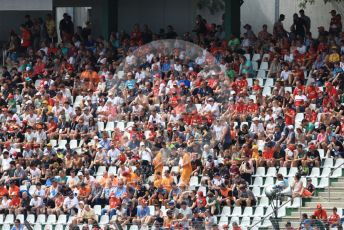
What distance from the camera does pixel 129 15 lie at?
47.8 metres

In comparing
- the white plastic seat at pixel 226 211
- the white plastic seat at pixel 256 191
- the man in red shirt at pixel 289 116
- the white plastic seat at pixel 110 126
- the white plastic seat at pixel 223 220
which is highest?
the man in red shirt at pixel 289 116

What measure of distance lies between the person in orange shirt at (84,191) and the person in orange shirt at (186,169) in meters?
2.30

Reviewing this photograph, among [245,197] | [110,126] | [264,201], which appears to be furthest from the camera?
[110,126]

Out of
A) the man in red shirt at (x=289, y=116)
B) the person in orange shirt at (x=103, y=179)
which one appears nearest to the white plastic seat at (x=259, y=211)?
the man in red shirt at (x=289, y=116)

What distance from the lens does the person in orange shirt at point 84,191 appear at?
38562 mm

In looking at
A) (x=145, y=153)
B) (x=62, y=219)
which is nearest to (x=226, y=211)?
(x=145, y=153)

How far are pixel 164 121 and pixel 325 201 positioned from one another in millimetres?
5620

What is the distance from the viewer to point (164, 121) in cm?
4059

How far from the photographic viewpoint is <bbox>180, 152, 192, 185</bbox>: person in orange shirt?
38.1 meters

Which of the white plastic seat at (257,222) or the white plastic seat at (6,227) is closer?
the white plastic seat at (257,222)

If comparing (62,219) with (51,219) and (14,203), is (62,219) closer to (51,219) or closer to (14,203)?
(51,219)

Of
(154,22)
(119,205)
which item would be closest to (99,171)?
(119,205)

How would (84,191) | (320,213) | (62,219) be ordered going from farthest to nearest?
1. (84,191)
2. (62,219)
3. (320,213)

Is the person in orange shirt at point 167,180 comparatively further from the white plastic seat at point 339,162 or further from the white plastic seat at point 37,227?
the white plastic seat at point 339,162
